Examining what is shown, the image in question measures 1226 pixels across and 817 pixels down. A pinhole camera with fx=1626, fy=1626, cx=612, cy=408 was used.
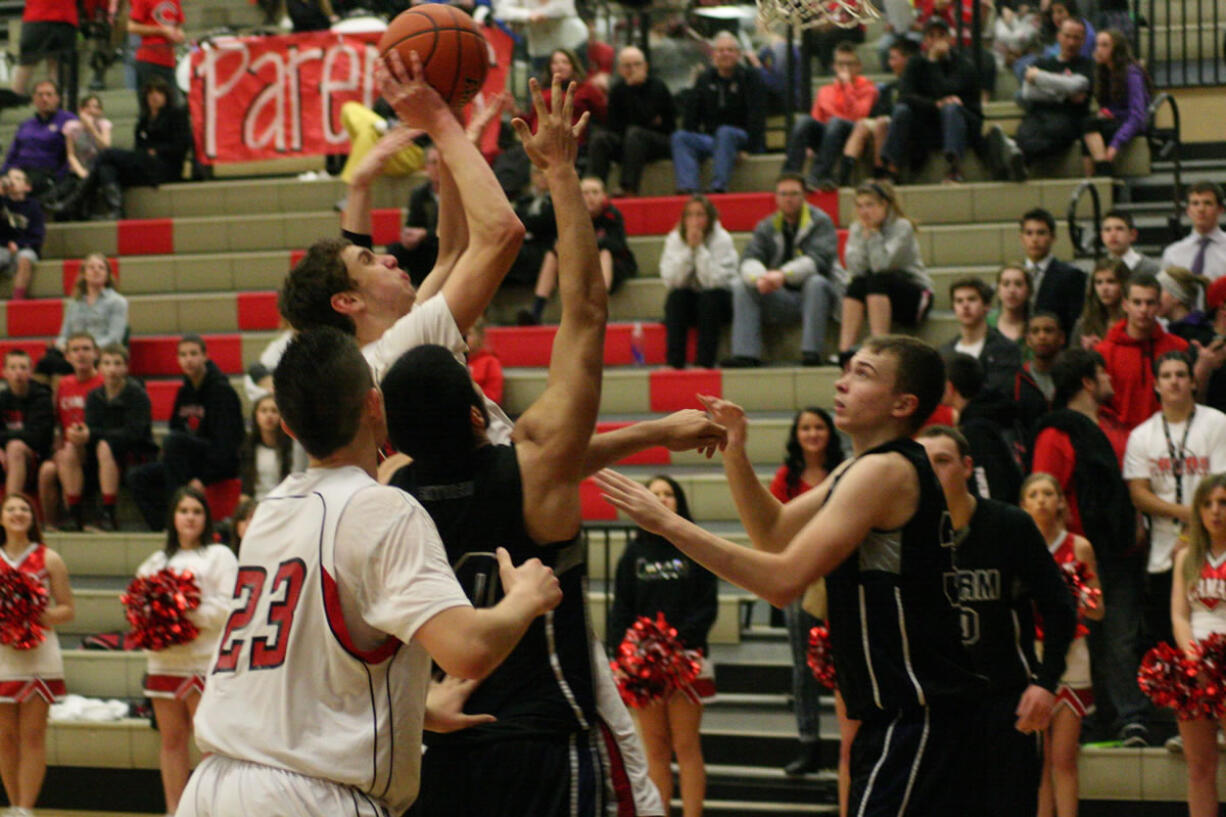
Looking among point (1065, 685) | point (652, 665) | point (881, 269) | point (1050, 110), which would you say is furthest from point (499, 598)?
point (1050, 110)

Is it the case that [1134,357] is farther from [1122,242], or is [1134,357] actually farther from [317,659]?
[317,659]

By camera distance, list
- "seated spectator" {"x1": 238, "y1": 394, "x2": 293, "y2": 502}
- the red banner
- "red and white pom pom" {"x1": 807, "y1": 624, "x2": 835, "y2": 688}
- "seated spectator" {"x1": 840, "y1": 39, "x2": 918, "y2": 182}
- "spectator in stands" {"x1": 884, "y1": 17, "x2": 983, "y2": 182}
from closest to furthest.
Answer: "red and white pom pom" {"x1": 807, "y1": 624, "x2": 835, "y2": 688} → "seated spectator" {"x1": 238, "y1": 394, "x2": 293, "y2": 502} → "spectator in stands" {"x1": 884, "y1": 17, "x2": 983, "y2": 182} → "seated spectator" {"x1": 840, "y1": 39, "x2": 918, "y2": 182} → the red banner

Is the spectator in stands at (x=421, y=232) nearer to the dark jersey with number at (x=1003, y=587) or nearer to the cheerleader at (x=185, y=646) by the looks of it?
the cheerleader at (x=185, y=646)

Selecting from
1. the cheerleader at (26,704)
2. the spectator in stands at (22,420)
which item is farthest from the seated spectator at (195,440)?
Answer: the cheerleader at (26,704)

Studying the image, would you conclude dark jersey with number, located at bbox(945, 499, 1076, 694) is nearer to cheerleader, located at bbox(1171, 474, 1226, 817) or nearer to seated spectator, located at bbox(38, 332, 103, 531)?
cheerleader, located at bbox(1171, 474, 1226, 817)

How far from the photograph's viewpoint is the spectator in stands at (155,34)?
1453 cm

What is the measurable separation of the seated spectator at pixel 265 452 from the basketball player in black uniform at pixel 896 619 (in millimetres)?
6619

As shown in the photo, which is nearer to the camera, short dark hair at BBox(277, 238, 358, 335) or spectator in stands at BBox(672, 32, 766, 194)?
short dark hair at BBox(277, 238, 358, 335)

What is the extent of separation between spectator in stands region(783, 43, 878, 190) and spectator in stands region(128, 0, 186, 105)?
6.00m

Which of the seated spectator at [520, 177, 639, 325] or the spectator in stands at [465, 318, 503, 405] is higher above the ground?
the seated spectator at [520, 177, 639, 325]

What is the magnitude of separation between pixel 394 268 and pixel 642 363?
7196 millimetres

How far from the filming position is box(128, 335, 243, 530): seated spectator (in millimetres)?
10406

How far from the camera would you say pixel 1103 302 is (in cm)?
898

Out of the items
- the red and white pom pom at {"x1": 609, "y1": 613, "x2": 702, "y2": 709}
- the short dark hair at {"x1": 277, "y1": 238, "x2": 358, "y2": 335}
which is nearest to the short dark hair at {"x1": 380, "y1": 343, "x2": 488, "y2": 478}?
the short dark hair at {"x1": 277, "y1": 238, "x2": 358, "y2": 335}
